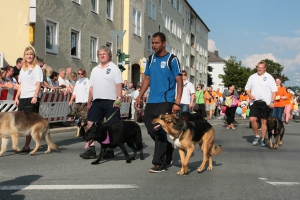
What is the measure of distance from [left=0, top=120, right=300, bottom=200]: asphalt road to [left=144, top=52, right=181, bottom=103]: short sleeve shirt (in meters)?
1.20

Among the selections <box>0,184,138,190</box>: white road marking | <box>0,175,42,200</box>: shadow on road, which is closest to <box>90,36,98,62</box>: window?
<box>0,175,42,200</box>: shadow on road

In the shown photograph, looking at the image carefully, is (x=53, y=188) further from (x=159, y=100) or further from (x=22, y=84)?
(x=22, y=84)

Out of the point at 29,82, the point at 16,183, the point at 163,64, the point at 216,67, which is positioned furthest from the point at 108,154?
the point at 216,67

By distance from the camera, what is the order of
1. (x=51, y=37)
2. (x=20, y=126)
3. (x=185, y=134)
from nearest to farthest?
(x=185, y=134) < (x=20, y=126) < (x=51, y=37)

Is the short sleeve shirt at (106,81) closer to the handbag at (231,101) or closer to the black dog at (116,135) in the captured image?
the black dog at (116,135)

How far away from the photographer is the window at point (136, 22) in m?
33.1

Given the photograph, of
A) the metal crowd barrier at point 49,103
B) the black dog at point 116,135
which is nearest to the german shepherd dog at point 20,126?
the black dog at point 116,135

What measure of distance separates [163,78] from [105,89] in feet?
5.27

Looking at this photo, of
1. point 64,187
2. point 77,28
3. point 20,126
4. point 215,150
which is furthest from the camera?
point 77,28

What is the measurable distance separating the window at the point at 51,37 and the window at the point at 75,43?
2.12 meters

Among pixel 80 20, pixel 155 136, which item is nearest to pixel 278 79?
pixel 155 136

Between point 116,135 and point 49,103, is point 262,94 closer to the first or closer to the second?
point 116,135

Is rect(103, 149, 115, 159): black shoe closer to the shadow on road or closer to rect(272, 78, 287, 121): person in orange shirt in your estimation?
the shadow on road

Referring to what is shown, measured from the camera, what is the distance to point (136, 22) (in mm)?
33812
